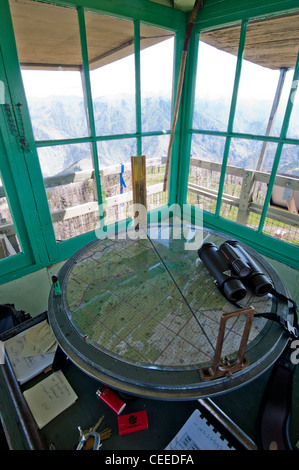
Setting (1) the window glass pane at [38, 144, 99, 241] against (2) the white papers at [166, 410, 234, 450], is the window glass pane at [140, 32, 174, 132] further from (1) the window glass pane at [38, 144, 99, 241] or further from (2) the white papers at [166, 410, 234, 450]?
(2) the white papers at [166, 410, 234, 450]

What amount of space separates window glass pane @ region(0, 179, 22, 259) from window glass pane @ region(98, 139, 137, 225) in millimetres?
827

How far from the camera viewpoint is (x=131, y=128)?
2.36 metres

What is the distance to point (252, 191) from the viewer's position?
8.31 ft

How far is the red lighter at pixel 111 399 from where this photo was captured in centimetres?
108

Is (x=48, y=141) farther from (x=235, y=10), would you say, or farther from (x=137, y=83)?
(x=235, y=10)

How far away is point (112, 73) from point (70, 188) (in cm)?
105

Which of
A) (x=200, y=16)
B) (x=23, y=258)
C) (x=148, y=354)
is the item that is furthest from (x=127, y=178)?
(x=148, y=354)

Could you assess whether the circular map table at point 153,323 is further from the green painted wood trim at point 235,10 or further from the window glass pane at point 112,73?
the green painted wood trim at point 235,10

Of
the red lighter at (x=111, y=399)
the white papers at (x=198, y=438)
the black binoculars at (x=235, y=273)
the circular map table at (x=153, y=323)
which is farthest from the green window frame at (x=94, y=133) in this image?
the white papers at (x=198, y=438)

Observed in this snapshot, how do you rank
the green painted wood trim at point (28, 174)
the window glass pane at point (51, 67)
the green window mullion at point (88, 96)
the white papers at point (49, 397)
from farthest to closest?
the green window mullion at point (88, 96), the window glass pane at point (51, 67), the green painted wood trim at point (28, 174), the white papers at point (49, 397)

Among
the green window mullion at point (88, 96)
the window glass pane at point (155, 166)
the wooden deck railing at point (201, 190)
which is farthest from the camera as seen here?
the window glass pane at point (155, 166)

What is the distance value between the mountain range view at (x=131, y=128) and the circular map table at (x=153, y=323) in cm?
87

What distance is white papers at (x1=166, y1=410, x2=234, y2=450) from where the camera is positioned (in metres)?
0.95

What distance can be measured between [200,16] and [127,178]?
157 cm
